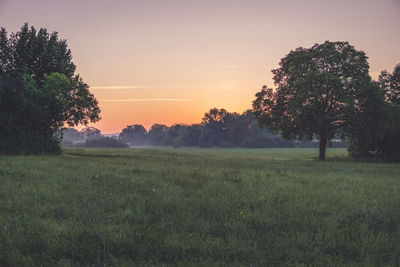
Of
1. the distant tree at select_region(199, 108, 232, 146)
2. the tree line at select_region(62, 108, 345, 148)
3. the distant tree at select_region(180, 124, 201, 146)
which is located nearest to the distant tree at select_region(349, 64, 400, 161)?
the tree line at select_region(62, 108, 345, 148)

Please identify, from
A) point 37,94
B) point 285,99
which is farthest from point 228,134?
point 37,94

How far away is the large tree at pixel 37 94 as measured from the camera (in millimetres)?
25562

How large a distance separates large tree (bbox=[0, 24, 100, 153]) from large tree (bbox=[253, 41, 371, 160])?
26.3m

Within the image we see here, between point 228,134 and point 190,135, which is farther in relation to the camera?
point 190,135

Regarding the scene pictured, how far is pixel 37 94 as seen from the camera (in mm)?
27922

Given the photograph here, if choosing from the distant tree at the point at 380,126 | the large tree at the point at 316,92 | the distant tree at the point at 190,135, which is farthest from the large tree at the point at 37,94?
the distant tree at the point at 190,135

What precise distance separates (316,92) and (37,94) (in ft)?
110

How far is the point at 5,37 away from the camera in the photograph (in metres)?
33.2

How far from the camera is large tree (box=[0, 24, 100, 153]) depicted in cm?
2556

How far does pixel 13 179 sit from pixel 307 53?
A: 1334 inches

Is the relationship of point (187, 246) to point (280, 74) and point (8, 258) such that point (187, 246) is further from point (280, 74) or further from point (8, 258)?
point (280, 74)

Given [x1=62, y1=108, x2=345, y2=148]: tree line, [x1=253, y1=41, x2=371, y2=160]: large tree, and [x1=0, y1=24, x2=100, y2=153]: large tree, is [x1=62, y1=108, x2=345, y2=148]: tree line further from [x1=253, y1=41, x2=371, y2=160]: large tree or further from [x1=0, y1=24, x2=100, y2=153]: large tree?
[x1=0, y1=24, x2=100, y2=153]: large tree

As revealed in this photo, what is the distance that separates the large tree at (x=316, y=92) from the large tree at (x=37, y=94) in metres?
26.3

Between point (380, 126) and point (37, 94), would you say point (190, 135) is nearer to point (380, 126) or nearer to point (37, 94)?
point (37, 94)
